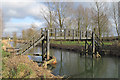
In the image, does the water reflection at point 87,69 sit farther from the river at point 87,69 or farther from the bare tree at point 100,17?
the bare tree at point 100,17

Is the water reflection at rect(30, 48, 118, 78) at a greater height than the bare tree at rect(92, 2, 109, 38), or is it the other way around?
the bare tree at rect(92, 2, 109, 38)

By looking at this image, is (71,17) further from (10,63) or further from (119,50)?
(10,63)

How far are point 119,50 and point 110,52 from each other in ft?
3.92

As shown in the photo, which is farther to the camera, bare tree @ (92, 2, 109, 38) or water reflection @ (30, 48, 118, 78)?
bare tree @ (92, 2, 109, 38)

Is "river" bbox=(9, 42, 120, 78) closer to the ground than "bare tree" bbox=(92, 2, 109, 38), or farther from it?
closer to the ground

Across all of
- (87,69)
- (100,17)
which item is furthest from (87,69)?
(100,17)

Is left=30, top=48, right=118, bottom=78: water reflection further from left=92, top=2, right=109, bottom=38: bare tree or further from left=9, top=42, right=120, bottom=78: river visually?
left=92, top=2, right=109, bottom=38: bare tree

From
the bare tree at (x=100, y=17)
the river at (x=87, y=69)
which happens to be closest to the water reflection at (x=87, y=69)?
the river at (x=87, y=69)

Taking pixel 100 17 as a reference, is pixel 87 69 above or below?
below

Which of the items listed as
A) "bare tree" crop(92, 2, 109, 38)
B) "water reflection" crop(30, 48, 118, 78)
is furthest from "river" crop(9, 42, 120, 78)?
"bare tree" crop(92, 2, 109, 38)

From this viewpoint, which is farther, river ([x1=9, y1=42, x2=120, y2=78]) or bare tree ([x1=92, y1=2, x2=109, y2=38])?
bare tree ([x1=92, y1=2, x2=109, y2=38])

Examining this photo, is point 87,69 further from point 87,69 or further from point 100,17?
point 100,17

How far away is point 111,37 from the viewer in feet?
70.3

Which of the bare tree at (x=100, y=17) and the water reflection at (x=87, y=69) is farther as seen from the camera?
the bare tree at (x=100, y=17)
